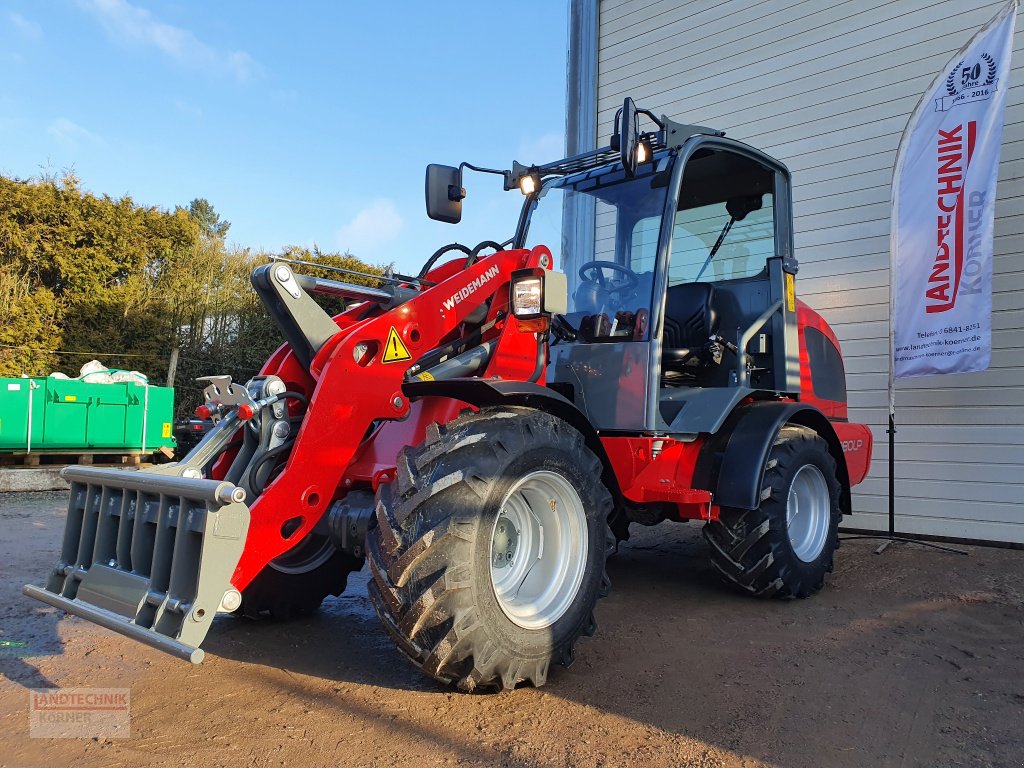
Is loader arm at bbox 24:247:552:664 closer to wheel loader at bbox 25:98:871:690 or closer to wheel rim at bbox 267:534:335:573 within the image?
wheel loader at bbox 25:98:871:690

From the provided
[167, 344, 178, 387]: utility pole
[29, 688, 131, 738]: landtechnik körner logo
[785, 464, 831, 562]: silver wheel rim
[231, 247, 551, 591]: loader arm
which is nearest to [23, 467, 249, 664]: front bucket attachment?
[231, 247, 551, 591]: loader arm

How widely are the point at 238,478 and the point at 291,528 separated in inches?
11.5

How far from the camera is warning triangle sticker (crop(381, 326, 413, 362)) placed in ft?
10.1

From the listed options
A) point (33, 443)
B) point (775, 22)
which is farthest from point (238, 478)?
point (33, 443)

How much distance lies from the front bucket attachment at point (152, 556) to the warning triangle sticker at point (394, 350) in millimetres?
873

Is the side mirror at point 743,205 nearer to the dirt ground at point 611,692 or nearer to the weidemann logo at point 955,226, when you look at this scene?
the weidemann logo at point 955,226

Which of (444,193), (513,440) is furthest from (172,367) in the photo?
(513,440)

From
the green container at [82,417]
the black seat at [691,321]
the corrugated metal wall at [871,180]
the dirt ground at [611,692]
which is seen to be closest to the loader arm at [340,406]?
the dirt ground at [611,692]

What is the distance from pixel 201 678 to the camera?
3.12 meters

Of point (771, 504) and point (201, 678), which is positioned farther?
point (771, 504)

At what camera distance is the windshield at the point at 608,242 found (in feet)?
13.5

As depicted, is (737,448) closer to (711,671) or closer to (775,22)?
(711,671)

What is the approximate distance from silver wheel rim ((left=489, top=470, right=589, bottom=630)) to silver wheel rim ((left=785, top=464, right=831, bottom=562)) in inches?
88.5

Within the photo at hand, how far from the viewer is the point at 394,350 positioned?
3.12m
